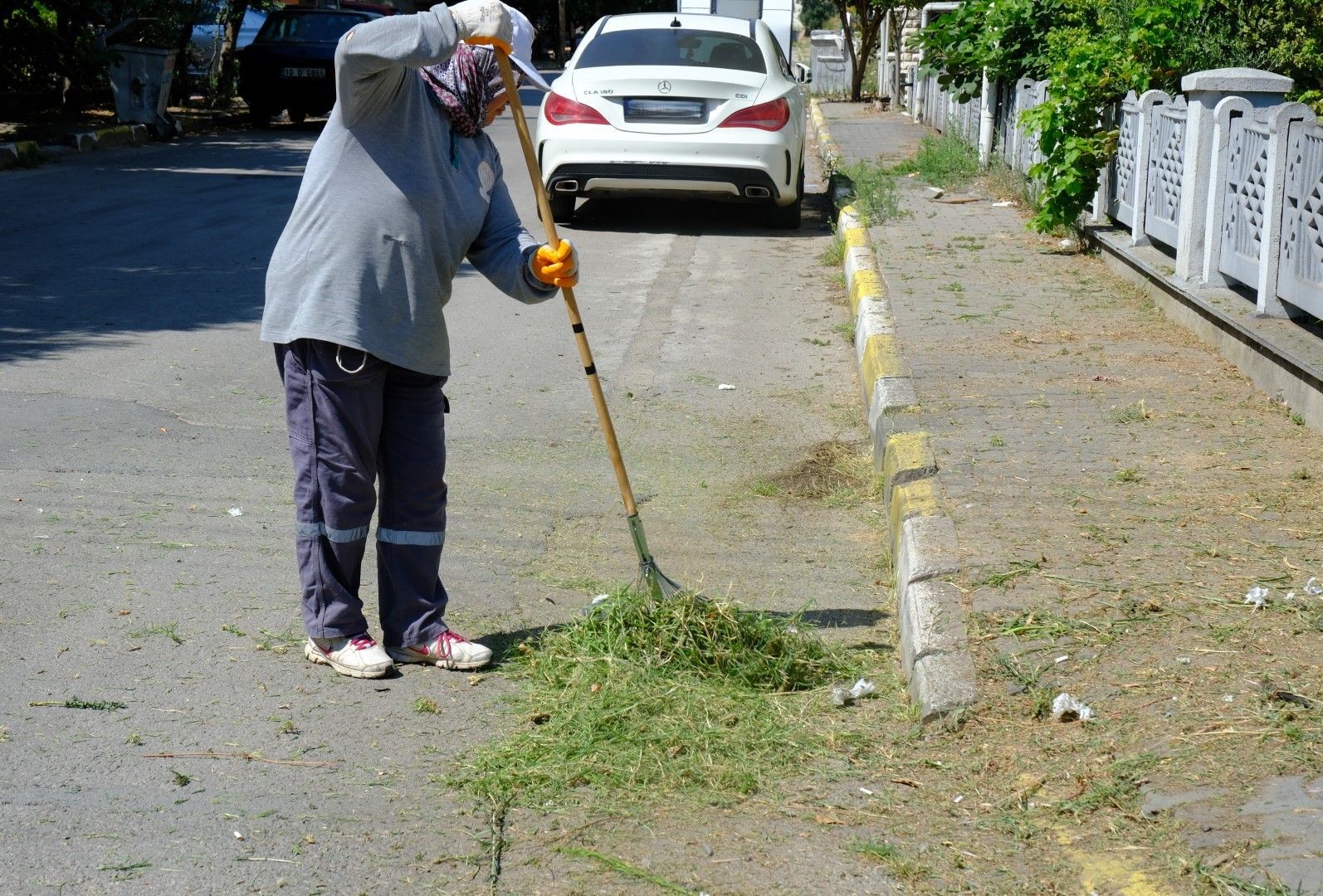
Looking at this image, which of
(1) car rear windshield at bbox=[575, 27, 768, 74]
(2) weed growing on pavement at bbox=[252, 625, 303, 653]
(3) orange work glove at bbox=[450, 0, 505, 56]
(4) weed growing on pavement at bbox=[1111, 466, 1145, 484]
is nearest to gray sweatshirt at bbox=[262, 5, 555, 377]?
(3) orange work glove at bbox=[450, 0, 505, 56]

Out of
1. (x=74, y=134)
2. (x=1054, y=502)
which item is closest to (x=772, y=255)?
(x=1054, y=502)

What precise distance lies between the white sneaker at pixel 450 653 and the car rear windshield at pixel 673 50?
8.49 metres

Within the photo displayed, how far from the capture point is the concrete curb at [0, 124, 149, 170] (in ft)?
51.7

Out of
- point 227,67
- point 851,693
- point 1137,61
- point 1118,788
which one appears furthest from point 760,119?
point 227,67

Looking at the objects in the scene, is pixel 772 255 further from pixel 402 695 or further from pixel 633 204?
pixel 402 695

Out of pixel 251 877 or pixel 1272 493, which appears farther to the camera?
pixel 1272 493

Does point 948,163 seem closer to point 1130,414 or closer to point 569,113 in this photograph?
point 569,113

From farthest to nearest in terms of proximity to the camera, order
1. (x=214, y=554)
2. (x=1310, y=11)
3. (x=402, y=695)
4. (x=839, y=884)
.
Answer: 1. (x=1310, y=11)
2. (x=214, y=554)
3. (x=402, y=695)
4. (x=839, y=884)

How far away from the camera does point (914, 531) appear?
4.64 meters

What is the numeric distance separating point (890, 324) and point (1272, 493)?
299cm

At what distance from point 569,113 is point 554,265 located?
777cm

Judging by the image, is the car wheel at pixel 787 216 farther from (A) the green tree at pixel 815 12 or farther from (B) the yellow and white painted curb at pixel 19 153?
(A) the green tree at pixel 815 12

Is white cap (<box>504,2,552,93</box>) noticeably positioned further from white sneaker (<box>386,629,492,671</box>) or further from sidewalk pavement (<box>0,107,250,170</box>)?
sidewalk pavement (<box>0,107,250,170</box>)

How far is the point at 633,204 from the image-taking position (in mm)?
13852
